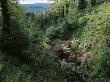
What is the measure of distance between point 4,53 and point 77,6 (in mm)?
30281

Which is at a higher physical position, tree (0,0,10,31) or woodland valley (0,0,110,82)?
tree (0,0,10,31)

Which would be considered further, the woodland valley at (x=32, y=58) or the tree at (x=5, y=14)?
the tree at (x=5, y=14)

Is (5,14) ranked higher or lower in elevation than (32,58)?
higher

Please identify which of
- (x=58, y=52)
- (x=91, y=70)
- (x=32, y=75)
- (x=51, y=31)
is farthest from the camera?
(x=51, y=31)

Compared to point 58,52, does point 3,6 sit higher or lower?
higher

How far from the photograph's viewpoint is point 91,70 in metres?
25.5

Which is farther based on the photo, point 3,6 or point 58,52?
point 58,52

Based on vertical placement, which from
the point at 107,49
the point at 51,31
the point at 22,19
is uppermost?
the point at 22,19

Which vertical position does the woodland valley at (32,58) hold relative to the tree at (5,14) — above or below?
below

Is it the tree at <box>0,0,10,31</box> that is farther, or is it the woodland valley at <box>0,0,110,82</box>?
the tree at <box>0,0,10,31</box>

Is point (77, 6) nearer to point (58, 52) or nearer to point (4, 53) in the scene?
point (58, 52)

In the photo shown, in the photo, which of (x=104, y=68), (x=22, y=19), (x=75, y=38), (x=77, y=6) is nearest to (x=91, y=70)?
(x=104, y=68)

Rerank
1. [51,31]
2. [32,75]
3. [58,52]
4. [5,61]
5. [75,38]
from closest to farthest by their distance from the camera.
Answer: [32,75] < [5,61] < [58,52] < [75,38] < [51,31]

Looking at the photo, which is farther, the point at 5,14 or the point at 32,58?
the point at 5,14
